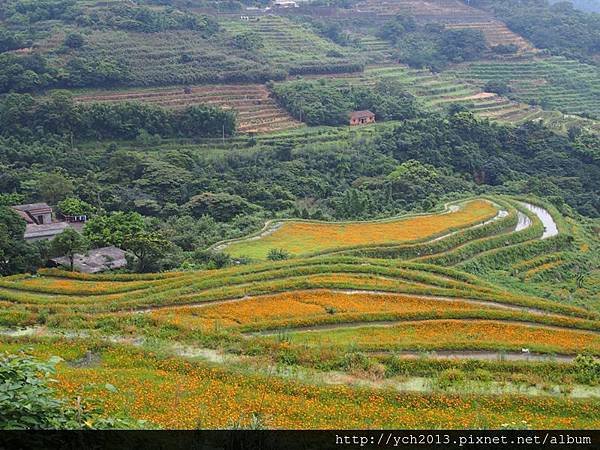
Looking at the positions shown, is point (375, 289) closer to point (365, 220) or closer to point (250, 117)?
point (365, 220)

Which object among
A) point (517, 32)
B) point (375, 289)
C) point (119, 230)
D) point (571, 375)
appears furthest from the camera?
point (517, 32)

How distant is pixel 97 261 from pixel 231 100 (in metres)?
36.2

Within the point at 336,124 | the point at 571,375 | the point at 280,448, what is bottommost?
the point at 336,124

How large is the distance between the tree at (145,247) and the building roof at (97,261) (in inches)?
53.0

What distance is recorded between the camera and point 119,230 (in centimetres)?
3444

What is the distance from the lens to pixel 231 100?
65.2 metres

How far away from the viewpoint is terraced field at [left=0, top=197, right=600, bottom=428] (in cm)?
1448

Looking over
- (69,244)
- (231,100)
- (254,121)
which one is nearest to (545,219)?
(254,121)

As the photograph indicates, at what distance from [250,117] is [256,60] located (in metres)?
11.8

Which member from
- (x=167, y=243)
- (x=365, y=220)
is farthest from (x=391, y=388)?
(x=365, y=220)

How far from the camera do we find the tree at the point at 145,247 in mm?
30094

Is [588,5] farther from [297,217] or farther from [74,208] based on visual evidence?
[74,208]

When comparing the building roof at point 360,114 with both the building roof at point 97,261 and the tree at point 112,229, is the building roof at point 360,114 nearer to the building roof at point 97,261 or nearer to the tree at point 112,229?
the tree at point 112,229

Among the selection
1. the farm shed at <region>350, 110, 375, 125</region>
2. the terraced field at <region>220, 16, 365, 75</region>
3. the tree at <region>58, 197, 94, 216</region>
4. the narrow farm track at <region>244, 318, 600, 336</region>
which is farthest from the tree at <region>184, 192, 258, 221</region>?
the terraced field at <region>220, 16, 365, 75</region>
